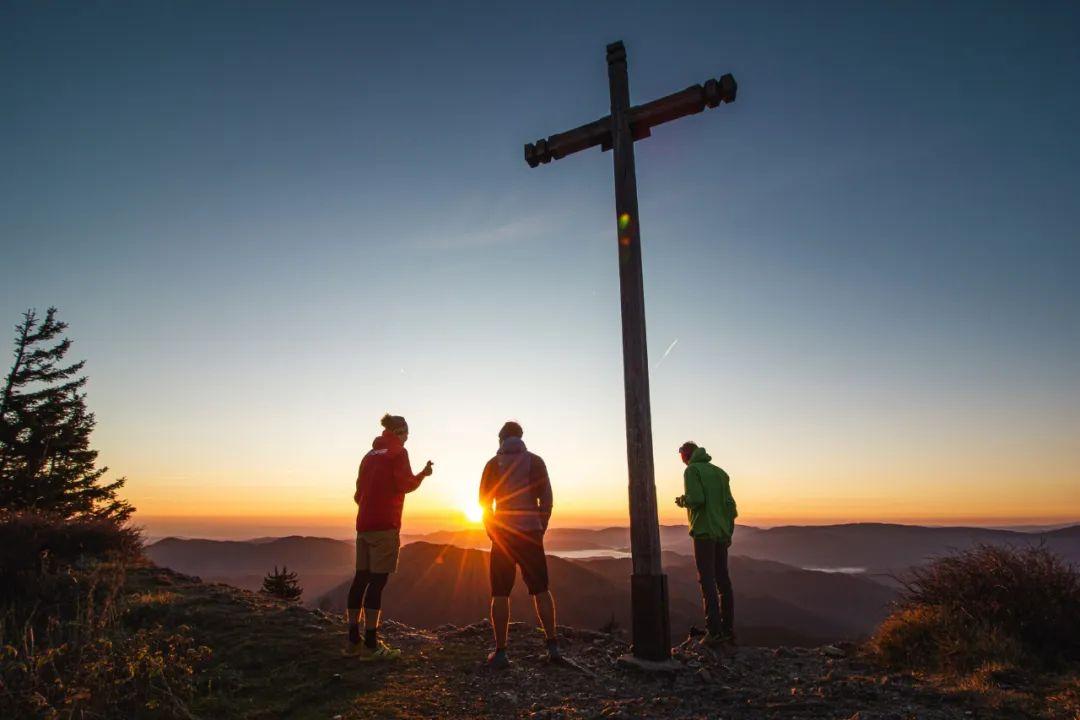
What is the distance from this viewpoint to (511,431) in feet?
19.3

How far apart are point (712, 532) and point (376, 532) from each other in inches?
159

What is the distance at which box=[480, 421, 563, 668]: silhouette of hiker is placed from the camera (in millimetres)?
5359

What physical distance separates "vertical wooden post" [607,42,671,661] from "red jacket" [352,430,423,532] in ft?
7.71

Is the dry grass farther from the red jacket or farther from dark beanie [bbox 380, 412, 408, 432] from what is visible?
dark beanie [bbox 380, 412, 408, 432]

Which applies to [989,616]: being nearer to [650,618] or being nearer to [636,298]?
[650,618]

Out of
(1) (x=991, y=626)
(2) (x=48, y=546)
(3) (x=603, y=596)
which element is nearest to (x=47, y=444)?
(2) (x=48, y=546)

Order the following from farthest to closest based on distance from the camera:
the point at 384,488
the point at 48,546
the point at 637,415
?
1. the point at 48,546
2. the point at 637,415
3. the point at 384,488

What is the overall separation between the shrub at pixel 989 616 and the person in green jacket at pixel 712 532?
1623mm

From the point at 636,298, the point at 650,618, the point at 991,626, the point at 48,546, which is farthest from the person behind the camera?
the point at 48,546

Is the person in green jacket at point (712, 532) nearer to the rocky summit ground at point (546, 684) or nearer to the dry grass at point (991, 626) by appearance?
the rocky summit ground at point (546, 684)

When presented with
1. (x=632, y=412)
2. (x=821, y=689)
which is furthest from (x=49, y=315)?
(x=821, y=689)

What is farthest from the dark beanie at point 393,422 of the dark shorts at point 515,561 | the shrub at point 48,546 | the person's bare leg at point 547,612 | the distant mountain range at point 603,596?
the distant mountain range at point 603,596

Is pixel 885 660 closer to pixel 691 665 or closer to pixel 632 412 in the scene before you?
pixel 691 665

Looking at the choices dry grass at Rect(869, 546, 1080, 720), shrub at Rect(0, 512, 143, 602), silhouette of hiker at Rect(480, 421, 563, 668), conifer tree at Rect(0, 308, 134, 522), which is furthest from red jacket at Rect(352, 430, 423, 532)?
conifer tree at Rect(0, 308, 134, 522)
